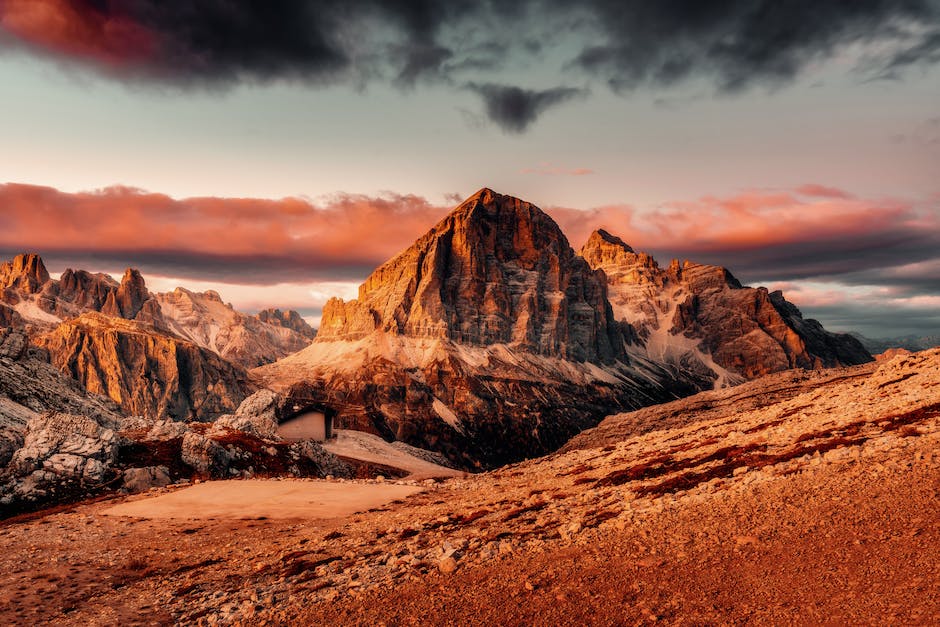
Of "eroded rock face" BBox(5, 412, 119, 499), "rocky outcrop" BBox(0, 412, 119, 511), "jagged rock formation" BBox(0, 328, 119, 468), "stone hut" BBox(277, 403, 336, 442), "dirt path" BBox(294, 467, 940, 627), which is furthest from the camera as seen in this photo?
"stone hut" BBox(277, 403, 336, 442)

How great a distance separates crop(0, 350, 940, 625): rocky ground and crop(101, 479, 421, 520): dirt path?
4761 millimetres

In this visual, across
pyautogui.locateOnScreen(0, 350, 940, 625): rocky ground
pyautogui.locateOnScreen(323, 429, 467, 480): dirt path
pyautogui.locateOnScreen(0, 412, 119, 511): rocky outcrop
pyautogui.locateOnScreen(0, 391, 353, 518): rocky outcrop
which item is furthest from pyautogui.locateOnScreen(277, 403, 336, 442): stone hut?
pyautogui.locateOnScreen(0, 350, 940, 625): rocky ground

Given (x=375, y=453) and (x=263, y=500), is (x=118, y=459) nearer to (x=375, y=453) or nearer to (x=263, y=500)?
(x=263, y=500)

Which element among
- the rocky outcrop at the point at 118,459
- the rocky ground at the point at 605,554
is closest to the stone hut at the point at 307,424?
the rocky outcrop at the point at 118,459

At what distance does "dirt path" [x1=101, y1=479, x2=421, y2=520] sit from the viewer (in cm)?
4038

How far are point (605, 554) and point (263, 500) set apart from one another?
33.9 m

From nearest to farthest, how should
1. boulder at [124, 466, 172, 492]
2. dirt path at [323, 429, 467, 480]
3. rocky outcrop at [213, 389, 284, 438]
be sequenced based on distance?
1. boulder at [124, 466, 172, 492]
2. rocky outcrop at [213, 389, 284, 438]
3. dirt path at [323, 429, 467, 480]

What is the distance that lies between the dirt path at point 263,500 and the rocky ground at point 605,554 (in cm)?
476

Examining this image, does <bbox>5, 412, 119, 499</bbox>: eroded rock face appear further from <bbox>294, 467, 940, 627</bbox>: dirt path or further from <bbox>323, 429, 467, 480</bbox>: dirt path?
<bbox>323, 429, 467, 480</bbox>: dirt path

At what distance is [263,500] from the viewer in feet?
145

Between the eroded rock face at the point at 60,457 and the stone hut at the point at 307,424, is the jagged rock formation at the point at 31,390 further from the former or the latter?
the stone hut at the point at 307,424

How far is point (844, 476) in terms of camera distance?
66.6 feet

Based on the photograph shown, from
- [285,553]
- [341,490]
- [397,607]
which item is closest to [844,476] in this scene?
[397,607]

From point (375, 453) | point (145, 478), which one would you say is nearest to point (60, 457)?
point (145, 478)
